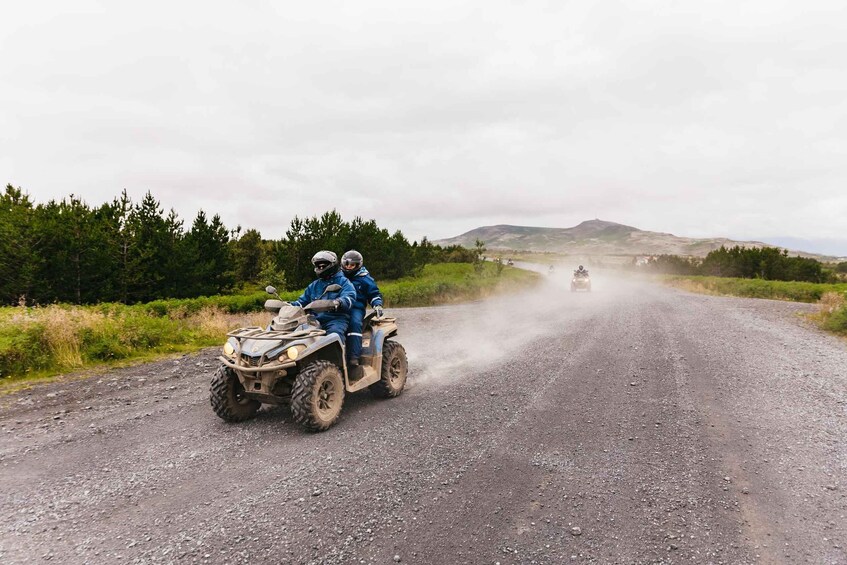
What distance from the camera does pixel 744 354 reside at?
10211mm

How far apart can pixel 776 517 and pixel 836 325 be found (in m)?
14.4

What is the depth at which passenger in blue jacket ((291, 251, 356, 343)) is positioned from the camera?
6379mm

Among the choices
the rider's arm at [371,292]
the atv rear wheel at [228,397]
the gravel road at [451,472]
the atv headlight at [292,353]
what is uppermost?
the rider's arm at [371,292]

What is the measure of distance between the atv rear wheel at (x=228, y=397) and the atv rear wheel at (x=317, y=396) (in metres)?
1.05

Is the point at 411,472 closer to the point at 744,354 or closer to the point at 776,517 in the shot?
the point at 776,517

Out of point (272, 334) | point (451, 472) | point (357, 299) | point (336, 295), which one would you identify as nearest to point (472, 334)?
point (357, 299)

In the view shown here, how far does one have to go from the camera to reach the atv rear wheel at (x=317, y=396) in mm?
5434

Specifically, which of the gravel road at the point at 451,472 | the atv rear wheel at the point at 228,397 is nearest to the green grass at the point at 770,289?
the gravel road at the point at 451,472

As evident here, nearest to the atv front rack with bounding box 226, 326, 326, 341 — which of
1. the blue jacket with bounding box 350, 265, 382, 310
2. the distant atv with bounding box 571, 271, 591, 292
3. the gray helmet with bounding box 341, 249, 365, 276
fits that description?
the blue jacket with bounding box 350, 265, 382, 310

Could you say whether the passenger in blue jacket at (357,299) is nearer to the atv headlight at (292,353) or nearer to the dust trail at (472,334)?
the atv headlight at (292,353)

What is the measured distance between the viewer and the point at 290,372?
585 cm

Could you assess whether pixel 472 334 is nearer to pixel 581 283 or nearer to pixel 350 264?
pixel 350 264

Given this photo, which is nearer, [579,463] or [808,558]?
[808,558]

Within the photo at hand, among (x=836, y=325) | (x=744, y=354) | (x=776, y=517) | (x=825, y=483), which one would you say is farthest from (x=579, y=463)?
(x=836, y=325)
